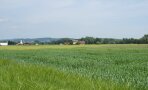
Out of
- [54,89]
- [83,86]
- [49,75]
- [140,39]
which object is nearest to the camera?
[54,89]

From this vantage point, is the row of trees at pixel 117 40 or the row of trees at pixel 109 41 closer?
the row of trees at pixel 117 40

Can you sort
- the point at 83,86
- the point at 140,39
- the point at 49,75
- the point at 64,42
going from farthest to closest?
the point at 64,42 → the point at 140,39 → the point at 49,75 → the point at 83,86

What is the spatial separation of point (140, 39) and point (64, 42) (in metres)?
28.4

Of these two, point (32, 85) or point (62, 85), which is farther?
point (62, 85)

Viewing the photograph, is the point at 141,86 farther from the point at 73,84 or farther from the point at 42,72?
the point at 42,72

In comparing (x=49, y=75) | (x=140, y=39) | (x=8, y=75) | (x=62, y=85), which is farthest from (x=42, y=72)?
(x=140, y=39)

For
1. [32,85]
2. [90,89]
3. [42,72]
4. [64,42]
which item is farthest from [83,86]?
[64,42]

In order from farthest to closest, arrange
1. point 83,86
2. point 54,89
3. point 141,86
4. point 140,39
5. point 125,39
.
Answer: point 125,39
point 140,39
point 141,86
point 83,86
point 54,89

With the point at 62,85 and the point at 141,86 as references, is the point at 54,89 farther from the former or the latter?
the point at 141,86

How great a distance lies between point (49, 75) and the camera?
8898 millimetres

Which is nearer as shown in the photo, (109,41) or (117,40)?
(117,40)

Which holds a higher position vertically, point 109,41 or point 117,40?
point 117,40

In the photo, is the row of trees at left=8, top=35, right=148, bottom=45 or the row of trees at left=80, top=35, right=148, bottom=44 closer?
the row of trees at left=80, top=35, right=148, bottom=44

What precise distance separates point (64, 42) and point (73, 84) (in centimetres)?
9949
